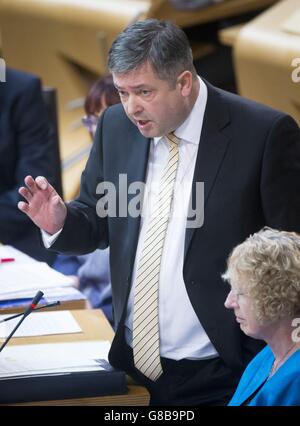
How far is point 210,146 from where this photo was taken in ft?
8.00

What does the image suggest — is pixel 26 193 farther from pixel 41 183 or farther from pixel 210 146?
pixel 210 146

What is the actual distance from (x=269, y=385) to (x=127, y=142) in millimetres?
769

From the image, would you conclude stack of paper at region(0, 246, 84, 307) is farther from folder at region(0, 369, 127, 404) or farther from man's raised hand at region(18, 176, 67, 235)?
folder at region(0, 369, 127, 404)

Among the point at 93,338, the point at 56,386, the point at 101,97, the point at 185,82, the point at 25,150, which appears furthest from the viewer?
the point at 25,150

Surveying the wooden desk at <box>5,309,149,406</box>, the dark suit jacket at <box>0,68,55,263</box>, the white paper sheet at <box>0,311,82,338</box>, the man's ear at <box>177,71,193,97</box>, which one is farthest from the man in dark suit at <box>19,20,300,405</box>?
the dark suit jacket at <box>0,68,55,263</box>

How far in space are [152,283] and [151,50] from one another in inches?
21.2

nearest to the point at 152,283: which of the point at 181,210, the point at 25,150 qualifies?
the point at 181,210

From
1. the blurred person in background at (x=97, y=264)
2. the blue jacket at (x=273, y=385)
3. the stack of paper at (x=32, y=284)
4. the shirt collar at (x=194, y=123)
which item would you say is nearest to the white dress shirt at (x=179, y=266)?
the shirt collar at (x=194, y=123)

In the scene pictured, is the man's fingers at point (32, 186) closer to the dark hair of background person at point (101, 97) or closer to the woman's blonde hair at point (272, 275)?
the woman's blonde hair at point (272, 275)

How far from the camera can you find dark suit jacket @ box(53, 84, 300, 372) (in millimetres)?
2381

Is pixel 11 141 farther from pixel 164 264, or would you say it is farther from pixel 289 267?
pixel 289 267

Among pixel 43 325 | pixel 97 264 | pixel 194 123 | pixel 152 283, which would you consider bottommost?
pixel 97 264
